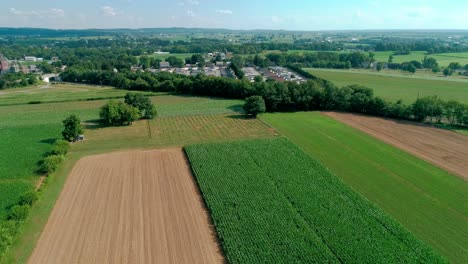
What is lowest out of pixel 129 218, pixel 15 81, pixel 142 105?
pixel 129 218

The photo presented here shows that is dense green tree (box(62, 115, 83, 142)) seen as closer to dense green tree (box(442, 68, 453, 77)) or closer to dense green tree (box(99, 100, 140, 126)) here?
dense green tree (box(99, 100, 140, 126))

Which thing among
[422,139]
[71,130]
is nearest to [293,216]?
[422,139]

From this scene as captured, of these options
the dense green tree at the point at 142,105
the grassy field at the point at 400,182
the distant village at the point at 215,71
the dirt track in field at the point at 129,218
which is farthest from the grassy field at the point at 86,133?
the distant village at the point at 215,71

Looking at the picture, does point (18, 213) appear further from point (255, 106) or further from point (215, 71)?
point (215, 71)

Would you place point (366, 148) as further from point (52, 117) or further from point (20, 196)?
point (52, 117)

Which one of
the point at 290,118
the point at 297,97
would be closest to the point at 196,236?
the point at 290,118

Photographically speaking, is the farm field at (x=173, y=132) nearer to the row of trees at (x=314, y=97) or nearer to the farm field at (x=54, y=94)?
the row of trees at (x=314, y=97)
